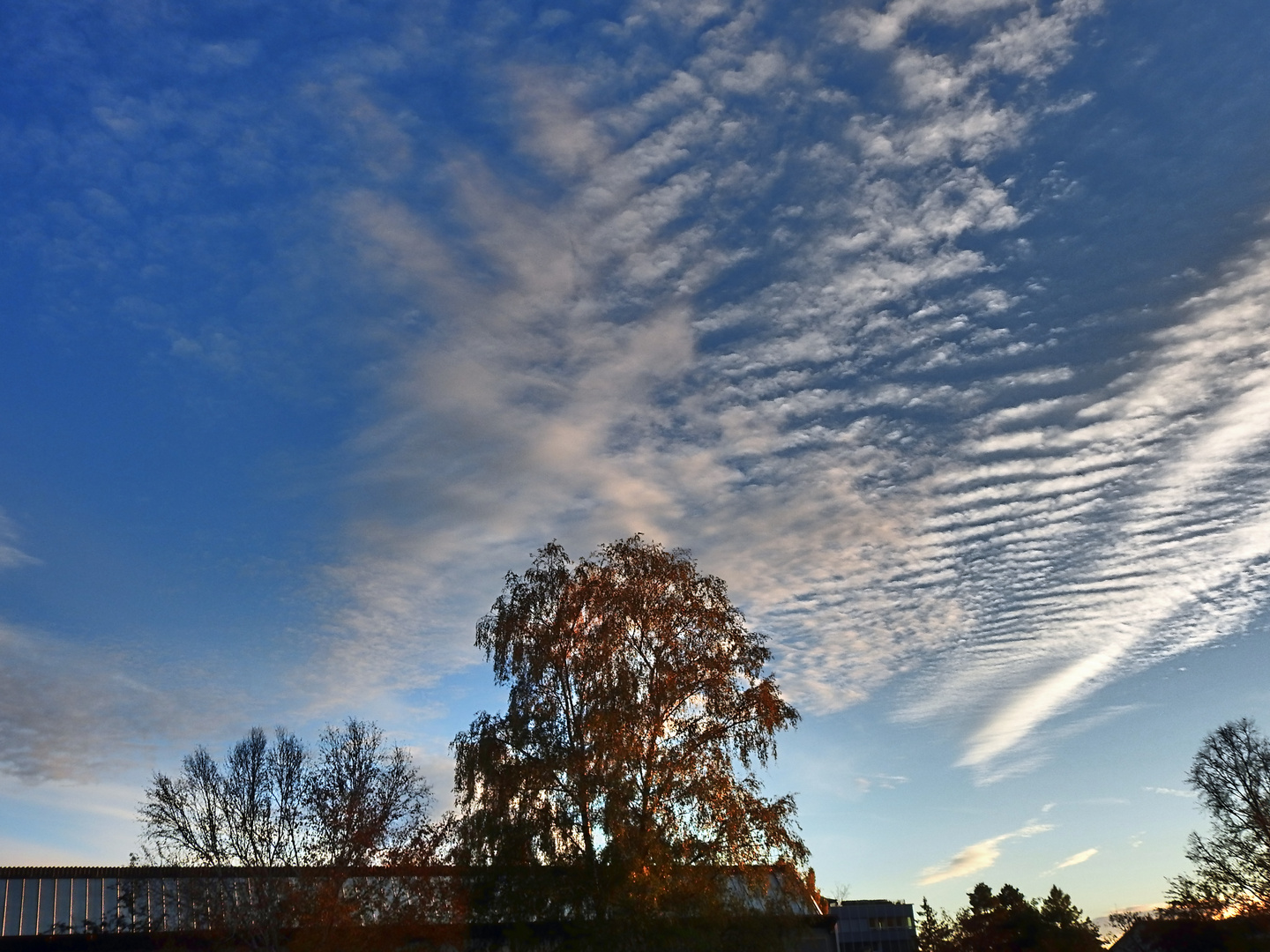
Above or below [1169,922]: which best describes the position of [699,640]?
above

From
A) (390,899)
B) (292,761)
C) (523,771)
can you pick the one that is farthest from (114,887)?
(523,771)

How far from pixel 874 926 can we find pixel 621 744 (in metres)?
100

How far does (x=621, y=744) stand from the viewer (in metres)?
34.3

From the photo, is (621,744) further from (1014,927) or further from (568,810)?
(1014,927)

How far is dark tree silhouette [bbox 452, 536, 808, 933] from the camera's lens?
3366 centimetres

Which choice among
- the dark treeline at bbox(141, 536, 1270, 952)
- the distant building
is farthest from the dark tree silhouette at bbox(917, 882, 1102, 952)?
the dark treeline at bbox(141, 536, 1270, 952)

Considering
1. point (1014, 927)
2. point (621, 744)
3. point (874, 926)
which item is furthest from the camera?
point (874, 926)

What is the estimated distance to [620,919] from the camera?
107 ft

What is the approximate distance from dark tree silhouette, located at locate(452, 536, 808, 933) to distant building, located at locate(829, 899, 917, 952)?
90676mm

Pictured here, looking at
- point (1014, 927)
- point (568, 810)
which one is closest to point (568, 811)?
point (568, 810)

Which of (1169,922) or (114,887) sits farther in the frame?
(1169,922)

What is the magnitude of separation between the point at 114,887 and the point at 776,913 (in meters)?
25.9

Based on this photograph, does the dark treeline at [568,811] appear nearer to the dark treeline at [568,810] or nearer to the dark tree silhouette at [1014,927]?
the dark treeline at [568,810]

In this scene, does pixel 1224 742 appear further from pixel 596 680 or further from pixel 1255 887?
pixel 596 680
